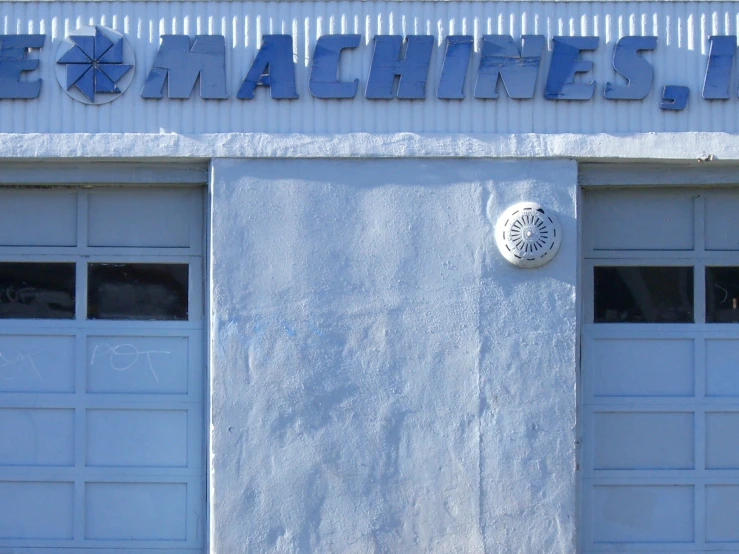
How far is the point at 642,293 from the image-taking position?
18.0ft

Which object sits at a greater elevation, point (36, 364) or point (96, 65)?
point (96, 65)

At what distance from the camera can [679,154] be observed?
5.10m

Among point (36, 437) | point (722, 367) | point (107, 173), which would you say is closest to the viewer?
point (107, 173)

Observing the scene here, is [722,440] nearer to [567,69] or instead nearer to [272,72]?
[567,69]

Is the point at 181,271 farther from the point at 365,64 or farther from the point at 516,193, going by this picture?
the point at 516,193

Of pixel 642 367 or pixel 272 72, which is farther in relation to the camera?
pixel 642 367

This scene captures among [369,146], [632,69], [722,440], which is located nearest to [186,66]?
[369,146]

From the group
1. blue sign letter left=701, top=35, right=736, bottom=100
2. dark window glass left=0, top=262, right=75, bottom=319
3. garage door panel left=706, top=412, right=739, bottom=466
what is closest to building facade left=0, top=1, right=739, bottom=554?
blue sign letter left=701, top=35, right=736, bottom=100

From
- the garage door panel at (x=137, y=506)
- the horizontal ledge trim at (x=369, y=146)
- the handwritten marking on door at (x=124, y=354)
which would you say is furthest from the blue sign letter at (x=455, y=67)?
the garage door panel at (x=137, y=506)

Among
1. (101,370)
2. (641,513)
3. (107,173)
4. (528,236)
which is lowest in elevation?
(641,513)

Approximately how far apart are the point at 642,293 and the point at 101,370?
337cm

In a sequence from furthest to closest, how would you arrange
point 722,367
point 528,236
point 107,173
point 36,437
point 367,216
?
1. point 722,367
2. point 36,437
3. point 107,173
4. point 367,216
5. point 528,236

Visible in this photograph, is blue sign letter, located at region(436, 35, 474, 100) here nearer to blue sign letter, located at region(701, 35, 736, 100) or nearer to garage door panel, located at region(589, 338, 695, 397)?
blue sign letter, located at region(701, 35, 736, 100)

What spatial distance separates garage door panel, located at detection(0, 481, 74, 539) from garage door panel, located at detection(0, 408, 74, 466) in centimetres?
15
